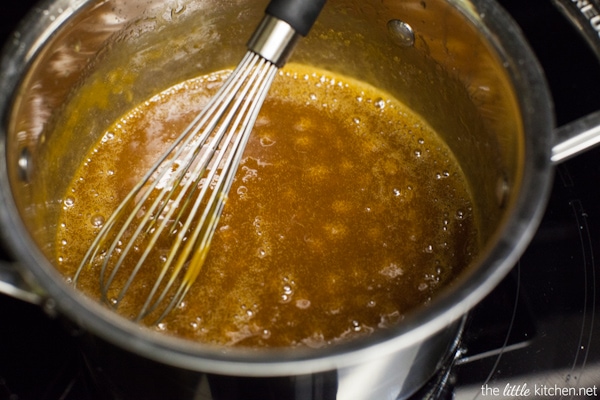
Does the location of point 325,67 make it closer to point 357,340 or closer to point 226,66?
point 226,66

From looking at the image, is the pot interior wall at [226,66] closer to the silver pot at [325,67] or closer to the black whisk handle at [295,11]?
the silver pot at [325,67]

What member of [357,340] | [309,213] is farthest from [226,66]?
[357,340]

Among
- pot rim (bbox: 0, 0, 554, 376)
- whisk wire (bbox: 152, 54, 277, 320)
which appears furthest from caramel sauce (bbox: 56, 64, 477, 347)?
pot rim (bbox: 0, 0, 554, 376)

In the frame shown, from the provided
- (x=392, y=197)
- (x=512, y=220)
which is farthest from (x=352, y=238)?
(x=512, y=220)

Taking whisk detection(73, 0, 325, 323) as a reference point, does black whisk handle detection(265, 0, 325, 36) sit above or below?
above

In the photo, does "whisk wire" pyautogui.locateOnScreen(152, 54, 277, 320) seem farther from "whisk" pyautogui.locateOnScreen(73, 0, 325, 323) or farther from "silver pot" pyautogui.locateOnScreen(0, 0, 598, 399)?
"silver pot" pyautogui.locateOnScreen(0, 0, 598, 399)
